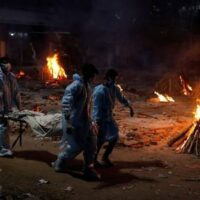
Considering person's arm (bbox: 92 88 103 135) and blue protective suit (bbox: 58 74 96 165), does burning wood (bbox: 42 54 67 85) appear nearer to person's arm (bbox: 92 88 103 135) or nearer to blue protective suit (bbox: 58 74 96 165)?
person's arm (bbox: 92 88 103 135)

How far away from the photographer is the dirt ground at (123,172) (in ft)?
25.1

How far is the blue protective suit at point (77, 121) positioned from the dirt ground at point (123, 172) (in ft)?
1.79

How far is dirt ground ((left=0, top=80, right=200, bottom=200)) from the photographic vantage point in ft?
25.1

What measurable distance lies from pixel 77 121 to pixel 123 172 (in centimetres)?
155

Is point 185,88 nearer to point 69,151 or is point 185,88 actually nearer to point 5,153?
point 5,153

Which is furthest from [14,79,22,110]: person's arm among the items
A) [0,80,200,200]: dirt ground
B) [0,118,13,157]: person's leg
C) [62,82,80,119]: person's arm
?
[62,82,80,119]: person's arm

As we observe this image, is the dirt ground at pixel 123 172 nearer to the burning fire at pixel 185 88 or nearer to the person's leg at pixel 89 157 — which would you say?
the person's leg at pixel 89 157

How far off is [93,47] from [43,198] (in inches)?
1161

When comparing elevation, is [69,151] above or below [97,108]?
below

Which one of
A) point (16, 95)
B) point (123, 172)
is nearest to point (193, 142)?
point (123, 172)

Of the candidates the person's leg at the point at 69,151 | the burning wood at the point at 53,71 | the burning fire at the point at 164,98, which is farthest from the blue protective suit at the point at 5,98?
the burning wood at the point at 53,71

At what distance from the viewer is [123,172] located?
8977mm

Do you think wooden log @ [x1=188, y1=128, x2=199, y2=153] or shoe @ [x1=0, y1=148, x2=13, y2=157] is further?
wooden log @ [x1=188, y1=128, x2=199, y2=153]

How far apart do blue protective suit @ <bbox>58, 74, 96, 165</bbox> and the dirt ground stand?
0.55 metres
